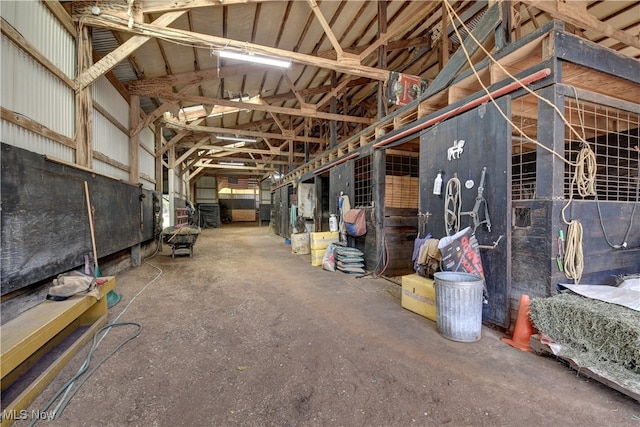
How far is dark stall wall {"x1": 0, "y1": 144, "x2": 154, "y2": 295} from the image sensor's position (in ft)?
8.42

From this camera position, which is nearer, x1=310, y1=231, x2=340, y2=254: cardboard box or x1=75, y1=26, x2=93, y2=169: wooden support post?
x1=75, y1=26, x2=93, y2=169: wooden support post

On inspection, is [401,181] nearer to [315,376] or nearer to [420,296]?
[420,296]

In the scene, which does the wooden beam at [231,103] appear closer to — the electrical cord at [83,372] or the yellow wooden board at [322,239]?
the yellow wooden board at [322,239]

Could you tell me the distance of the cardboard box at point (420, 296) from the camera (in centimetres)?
322

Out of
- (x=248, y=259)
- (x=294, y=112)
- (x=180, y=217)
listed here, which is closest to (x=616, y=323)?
(x=248, y=259)

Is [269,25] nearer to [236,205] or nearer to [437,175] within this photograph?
[437,175]

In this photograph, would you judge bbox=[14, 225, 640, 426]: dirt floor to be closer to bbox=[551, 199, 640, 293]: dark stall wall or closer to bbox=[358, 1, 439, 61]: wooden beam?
bbox=[551, 199, 640, 293]: dark stall wall

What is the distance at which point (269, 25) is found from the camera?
19.2 ft

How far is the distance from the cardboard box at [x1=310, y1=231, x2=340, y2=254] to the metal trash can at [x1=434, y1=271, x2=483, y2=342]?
13.0 ft

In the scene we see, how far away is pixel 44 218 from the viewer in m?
3.05

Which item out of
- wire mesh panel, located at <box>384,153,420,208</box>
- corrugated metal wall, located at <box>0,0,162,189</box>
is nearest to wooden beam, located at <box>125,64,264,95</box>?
corrugated metal wall, located at <box>0,0,162,189</box>

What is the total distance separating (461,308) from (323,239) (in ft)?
13.8

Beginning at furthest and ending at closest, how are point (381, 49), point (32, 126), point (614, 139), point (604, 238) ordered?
point (381, 49) < point (614, 139) < point (32, 126) < point (604, 238)

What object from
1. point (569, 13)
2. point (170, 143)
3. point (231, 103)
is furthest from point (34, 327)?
point (170, 143)
